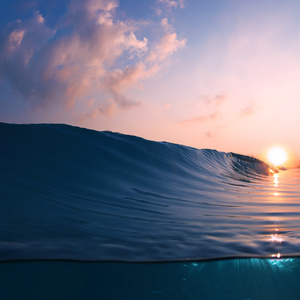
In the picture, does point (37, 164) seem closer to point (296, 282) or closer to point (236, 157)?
point (296, 282)

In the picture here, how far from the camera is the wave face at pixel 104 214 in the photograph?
1326mm

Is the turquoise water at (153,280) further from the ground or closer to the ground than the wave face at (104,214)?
closer to the ground

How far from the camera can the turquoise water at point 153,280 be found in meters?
0.96

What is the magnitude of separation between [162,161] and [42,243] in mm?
4890

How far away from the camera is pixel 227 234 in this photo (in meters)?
1.69

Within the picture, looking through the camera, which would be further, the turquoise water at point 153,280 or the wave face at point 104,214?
the wave face at point 104,214

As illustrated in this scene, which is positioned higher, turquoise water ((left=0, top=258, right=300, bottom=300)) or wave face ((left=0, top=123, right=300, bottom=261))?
wave face ((left=0, top=123, right=300, bottom=261))

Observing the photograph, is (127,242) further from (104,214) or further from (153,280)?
(104,214)

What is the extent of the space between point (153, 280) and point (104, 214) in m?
1.17

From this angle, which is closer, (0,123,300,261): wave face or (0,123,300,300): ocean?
(0,123,300,300): ocean

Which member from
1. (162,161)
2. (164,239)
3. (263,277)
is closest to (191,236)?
(164,239)

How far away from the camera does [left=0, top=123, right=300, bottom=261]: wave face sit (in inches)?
52.2

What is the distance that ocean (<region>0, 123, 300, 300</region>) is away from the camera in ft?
3.28

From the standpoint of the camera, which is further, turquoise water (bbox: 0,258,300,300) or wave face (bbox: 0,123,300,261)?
wave face (bbox: 0,123,300,261)
